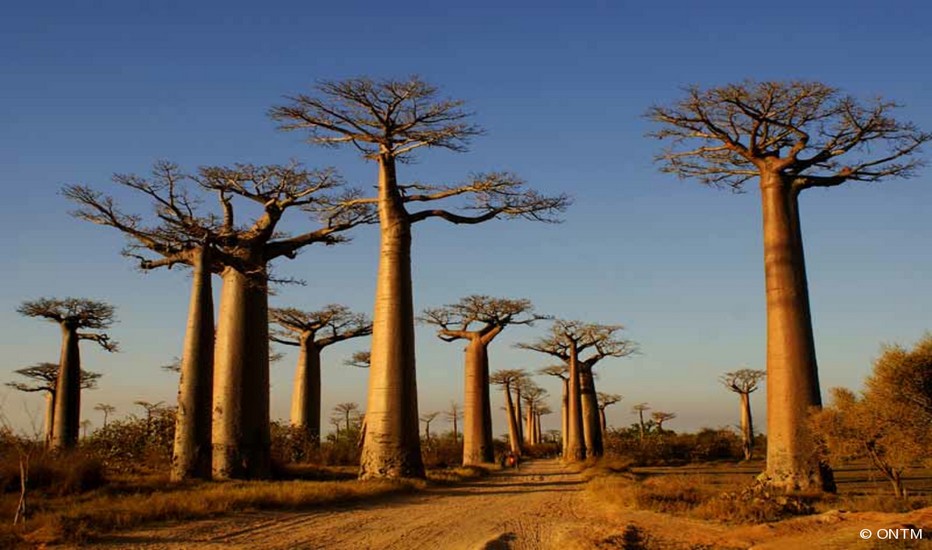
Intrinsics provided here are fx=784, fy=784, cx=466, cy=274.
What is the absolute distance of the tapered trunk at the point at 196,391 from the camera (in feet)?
37.2

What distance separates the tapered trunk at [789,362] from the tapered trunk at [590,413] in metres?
17.7

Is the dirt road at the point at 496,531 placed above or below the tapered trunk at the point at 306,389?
below

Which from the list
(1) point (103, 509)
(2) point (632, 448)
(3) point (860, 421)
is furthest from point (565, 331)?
(1) point (103, 509)

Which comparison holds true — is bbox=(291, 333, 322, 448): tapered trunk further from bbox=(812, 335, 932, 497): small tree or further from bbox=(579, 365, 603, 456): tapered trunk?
bbox=(812, 335, 932, 497): small tree

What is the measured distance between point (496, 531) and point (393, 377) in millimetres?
5768

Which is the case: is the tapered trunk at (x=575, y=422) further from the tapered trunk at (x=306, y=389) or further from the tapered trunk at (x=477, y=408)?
the tapered trunk at (x=306, y=389)

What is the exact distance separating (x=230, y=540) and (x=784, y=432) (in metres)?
8.47

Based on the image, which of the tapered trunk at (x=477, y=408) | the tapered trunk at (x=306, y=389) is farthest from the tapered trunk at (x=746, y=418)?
the tapered trunk at (x=306, y=389)

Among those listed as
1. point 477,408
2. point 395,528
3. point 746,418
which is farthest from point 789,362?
point 746,418

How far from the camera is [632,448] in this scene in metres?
36.6

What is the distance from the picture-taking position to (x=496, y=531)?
786cm

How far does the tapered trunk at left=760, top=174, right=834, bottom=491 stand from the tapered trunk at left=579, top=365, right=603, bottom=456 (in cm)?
1768

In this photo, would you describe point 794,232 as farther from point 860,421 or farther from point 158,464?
point 158,464

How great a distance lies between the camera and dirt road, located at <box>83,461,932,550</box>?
6.64 m
